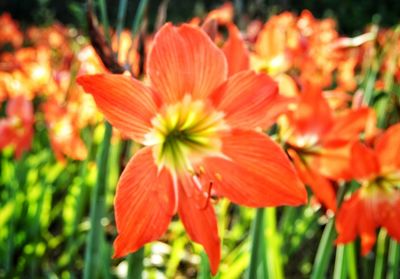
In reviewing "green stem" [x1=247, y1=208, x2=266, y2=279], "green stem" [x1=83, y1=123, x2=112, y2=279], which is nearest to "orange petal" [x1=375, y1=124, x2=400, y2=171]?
"green stem" [x1=247, y1=208, x2=266, y2=279]

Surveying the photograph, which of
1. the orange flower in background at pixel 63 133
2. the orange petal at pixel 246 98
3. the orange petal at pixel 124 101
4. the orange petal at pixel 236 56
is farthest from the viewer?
the orange flower in background at pixel 63 133

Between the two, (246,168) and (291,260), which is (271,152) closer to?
(246,168)

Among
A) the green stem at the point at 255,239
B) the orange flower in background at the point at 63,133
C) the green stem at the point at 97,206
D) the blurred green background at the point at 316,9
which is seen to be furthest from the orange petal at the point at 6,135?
the blurred green background at the point at 316,9

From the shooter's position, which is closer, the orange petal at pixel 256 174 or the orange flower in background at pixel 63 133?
the orange petal at pixel 256 174

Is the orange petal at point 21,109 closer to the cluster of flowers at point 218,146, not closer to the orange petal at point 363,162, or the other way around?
the cluster of flowers at point 218,146

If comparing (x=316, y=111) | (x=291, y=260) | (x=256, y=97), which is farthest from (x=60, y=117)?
(x=256, y=97)

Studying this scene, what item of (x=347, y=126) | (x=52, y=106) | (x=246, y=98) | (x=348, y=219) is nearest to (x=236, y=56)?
(x=246, y=98)

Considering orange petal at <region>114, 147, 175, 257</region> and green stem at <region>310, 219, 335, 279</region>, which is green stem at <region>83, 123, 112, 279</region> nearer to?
orange petal at <region>114, 147, 175, 257</region>
